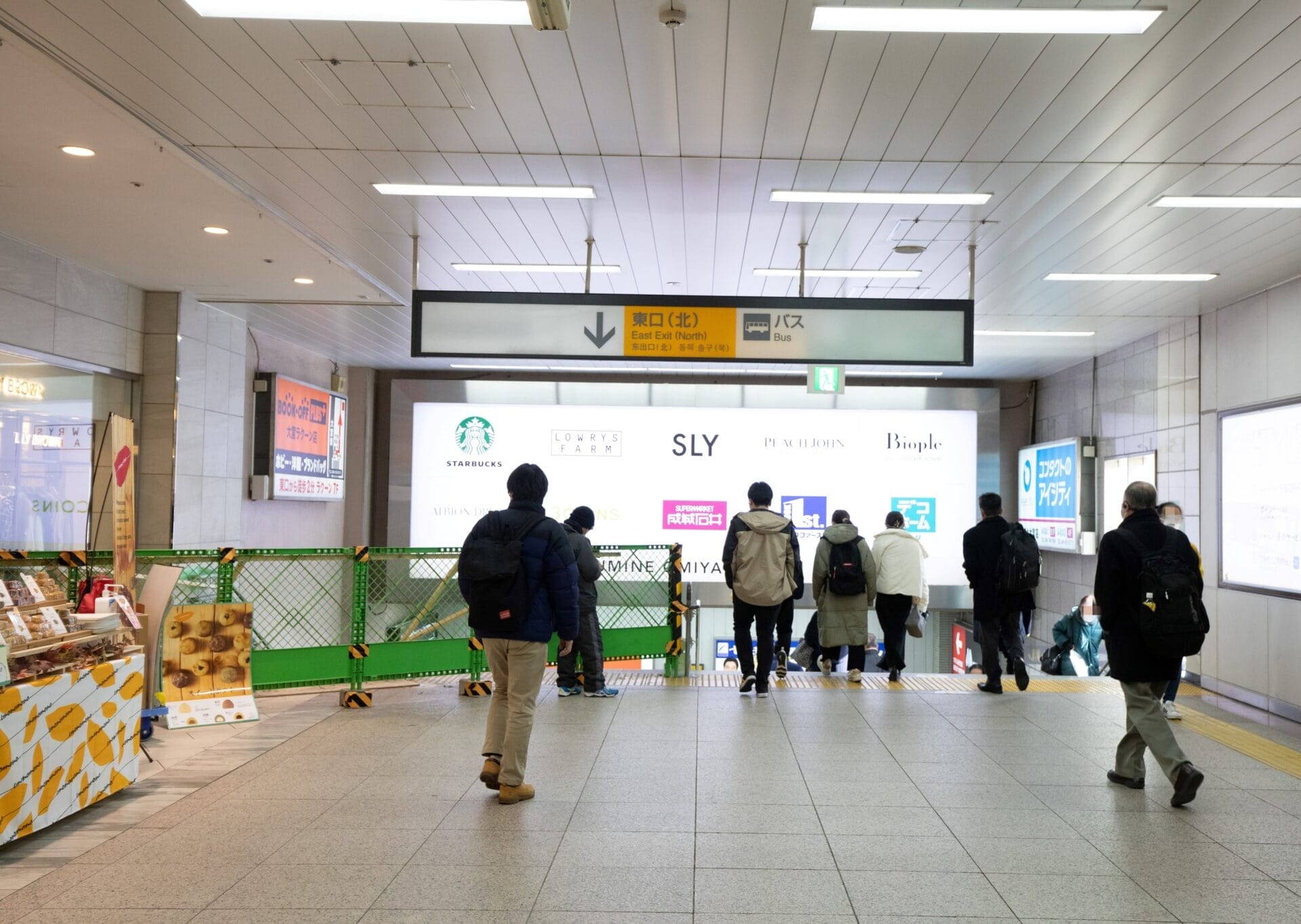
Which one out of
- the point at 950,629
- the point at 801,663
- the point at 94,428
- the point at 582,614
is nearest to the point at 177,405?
the point at 94,428

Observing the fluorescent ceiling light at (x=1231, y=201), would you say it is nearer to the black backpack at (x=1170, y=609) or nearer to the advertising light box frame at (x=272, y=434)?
the black backpack at (x=1170, y=609)

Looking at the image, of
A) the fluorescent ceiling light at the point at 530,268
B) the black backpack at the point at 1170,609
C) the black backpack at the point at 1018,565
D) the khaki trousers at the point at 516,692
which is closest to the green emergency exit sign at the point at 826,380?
the fluorescent ceiling light at the point at 530,268

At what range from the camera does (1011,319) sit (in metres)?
10.1

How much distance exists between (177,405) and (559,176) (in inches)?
192

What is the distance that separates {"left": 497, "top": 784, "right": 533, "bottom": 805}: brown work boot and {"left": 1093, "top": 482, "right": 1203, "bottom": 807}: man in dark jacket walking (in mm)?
2903

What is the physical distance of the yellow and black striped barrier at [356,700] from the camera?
24.0 feet

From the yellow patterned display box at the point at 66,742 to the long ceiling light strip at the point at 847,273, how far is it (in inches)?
214

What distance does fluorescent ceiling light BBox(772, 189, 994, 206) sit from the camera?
6129 millimetres

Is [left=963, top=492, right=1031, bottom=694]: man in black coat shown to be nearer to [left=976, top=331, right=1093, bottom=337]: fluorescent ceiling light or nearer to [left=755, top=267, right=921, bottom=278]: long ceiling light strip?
[left=755, top=267, right=921, bottom=278]: long ceiling light strip

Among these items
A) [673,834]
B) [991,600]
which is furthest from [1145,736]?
[991,600]

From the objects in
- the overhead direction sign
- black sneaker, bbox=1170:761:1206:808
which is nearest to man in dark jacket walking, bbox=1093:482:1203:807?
black sneaker, bbox=1170:761:1206:808

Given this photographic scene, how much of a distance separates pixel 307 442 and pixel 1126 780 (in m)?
9.62

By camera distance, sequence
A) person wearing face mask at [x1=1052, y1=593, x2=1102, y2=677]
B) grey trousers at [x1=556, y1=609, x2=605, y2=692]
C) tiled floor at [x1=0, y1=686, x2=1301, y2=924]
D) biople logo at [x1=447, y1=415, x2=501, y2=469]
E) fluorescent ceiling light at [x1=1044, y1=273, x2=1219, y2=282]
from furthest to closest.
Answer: biople logo at [x1=447, y1=415, x2=501, y2=469] < person wearing face mask at [x1=1052, y1=593, x2=1102, y2=677] < fluorescent ceiling light at [x1=1044, y1=273, x2=1219, y2=282] < grey trousers at [x1=556, y1=609, x2=605, y2=692] < tiled floor at [x1=0, y1=686, x2=1301, y2=924]

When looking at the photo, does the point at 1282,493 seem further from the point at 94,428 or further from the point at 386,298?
the point at 94,428
